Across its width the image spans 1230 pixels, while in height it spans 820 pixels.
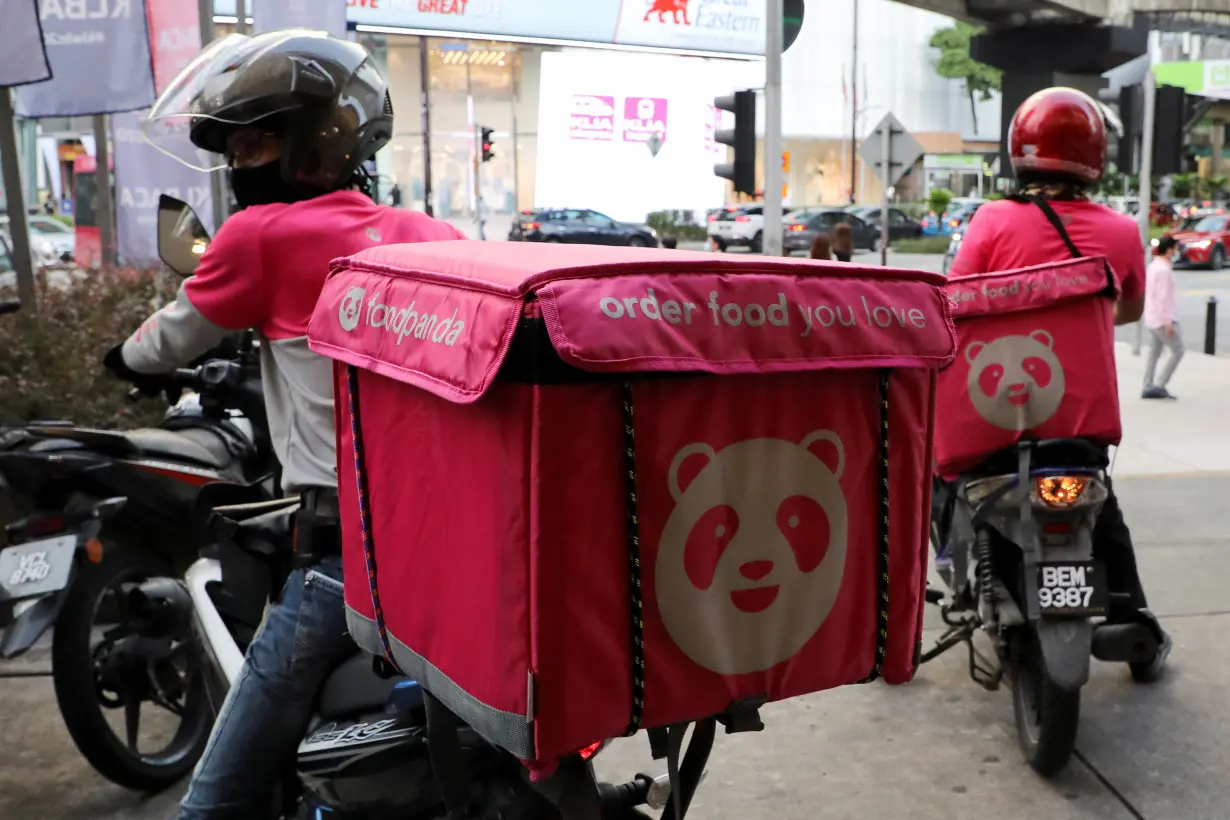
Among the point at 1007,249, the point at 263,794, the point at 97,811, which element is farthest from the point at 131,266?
the point at 263,794

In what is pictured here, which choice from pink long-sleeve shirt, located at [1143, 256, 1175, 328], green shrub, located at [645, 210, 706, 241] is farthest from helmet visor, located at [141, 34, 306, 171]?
green shrub, located at [645, 210, 706, 241]

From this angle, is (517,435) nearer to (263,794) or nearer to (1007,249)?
(263,794)

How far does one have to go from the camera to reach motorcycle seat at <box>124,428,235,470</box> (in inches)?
154

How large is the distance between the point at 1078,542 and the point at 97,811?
3046 millimetres

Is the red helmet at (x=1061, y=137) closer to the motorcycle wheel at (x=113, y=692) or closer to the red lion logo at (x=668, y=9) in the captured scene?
the motorcycle wheel at (x=113, y=692)

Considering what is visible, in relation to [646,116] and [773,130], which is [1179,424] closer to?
[773,130]

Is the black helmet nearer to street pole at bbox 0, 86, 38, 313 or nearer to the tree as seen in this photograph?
street pole at bbox 0, 86, 38, 313

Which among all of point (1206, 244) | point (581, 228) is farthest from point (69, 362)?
point (1206, 244)

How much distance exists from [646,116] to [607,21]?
8.33 meters

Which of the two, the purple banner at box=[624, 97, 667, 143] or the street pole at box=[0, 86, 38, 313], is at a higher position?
the purple banner at box=[624, 97, 667, 143]

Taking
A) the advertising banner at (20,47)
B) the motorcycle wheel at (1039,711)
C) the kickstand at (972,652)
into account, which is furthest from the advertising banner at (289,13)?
the motorcycle wheel at (1039,711)

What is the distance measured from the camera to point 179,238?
3254 millimetres

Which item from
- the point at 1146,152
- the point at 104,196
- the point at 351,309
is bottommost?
the point at 351,309

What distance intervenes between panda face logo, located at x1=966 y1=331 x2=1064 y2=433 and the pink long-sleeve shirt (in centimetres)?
921
